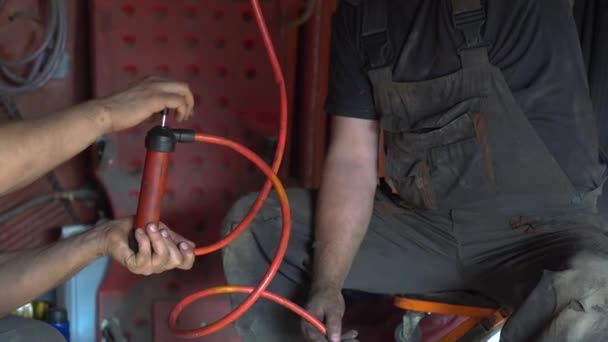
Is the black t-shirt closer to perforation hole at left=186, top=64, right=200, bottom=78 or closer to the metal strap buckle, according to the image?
the metal strap buckle

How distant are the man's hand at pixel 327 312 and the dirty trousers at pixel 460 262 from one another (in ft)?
0.33

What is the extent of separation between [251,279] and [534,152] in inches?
26.1

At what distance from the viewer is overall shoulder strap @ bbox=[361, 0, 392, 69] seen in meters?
1.71

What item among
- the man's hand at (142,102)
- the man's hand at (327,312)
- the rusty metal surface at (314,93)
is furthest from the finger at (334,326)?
the rusty metal surface at (314,93)

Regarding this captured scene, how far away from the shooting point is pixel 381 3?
1.74m

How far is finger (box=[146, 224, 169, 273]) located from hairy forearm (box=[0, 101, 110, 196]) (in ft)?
0.56

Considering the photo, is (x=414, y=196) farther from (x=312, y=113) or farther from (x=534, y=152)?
(x=312, y=113)

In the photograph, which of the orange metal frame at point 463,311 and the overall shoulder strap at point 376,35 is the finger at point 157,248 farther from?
the overall shoulder strap at point 376,35

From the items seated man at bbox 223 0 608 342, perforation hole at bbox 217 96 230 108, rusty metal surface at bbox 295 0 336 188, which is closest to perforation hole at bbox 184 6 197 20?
perforation hole at bbox 217 96 230 108

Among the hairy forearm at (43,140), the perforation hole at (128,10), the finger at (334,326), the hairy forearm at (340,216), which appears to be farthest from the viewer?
the perforation hole at (128,10)

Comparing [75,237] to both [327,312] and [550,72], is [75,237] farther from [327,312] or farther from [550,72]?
[550,72]

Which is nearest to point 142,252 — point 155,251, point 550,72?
point 155,251

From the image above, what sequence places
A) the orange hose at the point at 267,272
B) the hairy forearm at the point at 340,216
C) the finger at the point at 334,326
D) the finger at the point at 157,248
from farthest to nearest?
the hairy forearm at the point at 340,216 < the finger at the point at 334,326 < the orange hose at the point at 267,272 < the finger at the point at 157,248

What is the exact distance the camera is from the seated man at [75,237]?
1.11m
